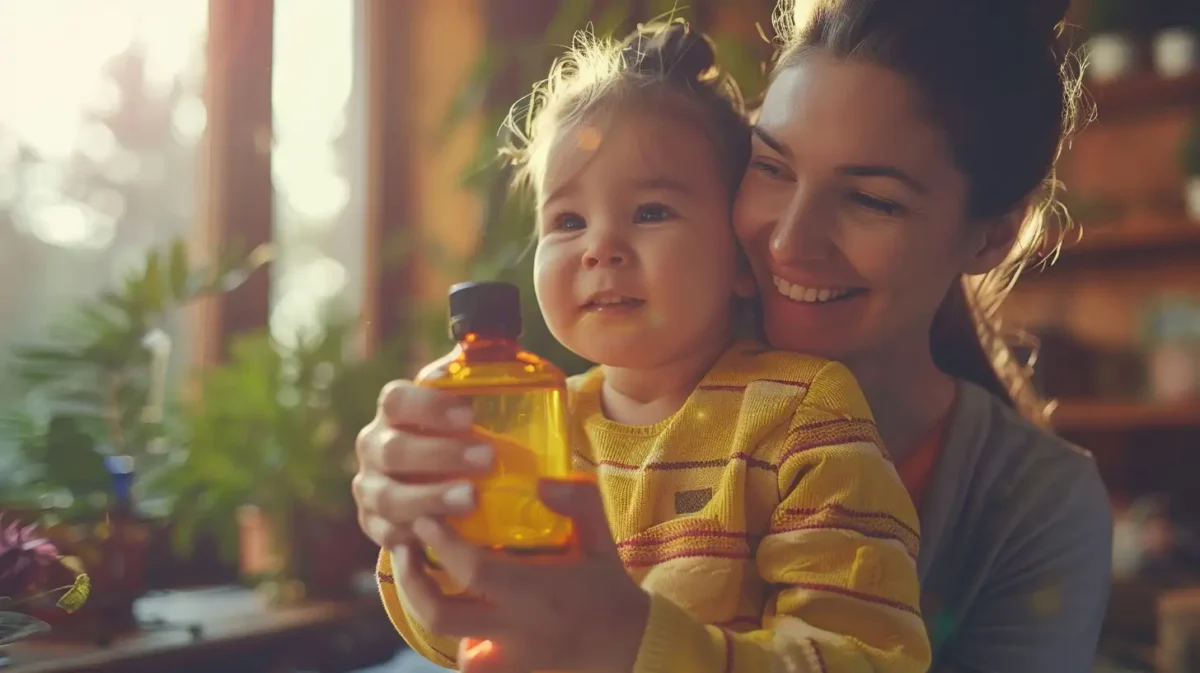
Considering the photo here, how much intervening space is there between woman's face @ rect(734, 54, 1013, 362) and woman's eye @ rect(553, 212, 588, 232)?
0.08 metres

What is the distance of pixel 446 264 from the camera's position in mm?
975

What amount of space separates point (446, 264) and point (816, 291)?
1.61 ft

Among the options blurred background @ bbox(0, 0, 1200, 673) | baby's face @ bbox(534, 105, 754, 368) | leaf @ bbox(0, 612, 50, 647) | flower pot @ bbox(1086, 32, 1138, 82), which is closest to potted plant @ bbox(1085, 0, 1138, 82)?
flower pot @ bbox(1086, 32, 1138, 82)

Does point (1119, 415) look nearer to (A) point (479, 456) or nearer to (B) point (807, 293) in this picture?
(B) point (807, 293)

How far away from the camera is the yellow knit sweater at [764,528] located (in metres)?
0.42

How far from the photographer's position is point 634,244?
0.49 meters

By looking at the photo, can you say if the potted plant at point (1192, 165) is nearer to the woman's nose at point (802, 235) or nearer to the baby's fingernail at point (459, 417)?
the woman's nose at point (802, 235)

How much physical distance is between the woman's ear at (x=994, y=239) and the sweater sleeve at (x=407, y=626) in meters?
0.38

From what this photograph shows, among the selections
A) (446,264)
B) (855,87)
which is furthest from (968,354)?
(446,264)

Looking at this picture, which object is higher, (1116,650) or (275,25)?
(275,25)

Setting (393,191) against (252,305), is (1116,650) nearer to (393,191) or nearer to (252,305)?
(393,191)

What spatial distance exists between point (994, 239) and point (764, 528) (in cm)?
28

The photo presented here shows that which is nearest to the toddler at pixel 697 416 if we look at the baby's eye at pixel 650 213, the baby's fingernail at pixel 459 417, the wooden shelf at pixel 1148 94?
the baby's eye at pixel 650 213

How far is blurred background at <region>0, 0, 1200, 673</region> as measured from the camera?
0.83 meters
